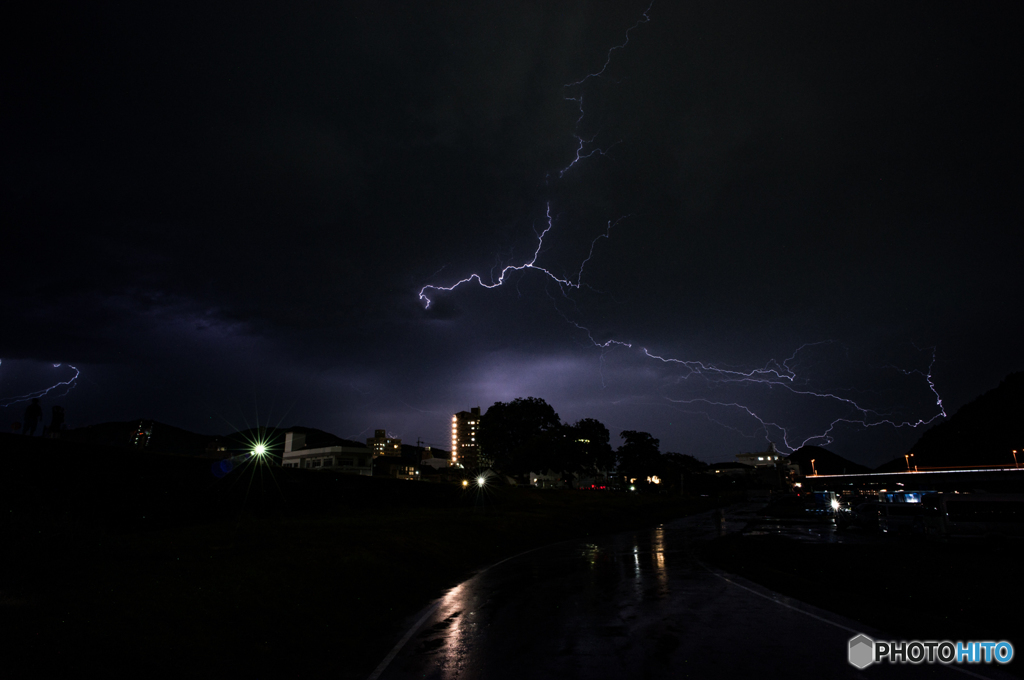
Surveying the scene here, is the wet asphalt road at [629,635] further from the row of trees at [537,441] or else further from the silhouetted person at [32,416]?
the row of trees at [537,441]

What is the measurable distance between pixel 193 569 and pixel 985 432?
126117 millimetres

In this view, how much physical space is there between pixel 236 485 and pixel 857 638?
81.3 ft

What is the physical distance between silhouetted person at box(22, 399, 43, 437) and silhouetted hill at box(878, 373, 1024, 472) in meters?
116

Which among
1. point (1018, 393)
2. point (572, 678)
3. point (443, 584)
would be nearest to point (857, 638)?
point (572, 678)

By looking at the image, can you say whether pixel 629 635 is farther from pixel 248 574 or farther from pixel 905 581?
pixel 905 581

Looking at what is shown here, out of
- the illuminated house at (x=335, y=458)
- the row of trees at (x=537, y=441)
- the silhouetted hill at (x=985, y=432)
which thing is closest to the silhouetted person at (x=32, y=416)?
the illuminated house at (x=335, y=458)

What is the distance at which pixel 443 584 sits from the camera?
14922 millimetres

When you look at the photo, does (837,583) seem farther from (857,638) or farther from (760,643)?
(760,643)

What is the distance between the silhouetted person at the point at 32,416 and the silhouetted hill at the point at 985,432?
115550 millimetres

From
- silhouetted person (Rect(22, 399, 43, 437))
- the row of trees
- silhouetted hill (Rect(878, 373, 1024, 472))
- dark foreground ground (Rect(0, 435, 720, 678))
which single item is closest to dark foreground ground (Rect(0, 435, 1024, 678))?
dark foreground ground (Rect(0, 435, 720, 678))

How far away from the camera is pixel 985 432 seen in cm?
9512

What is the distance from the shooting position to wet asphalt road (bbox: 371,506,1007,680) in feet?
21.0

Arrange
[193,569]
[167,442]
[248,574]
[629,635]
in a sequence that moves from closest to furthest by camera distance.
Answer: [629,635] < [193,569] < [248,574] < [167,442]

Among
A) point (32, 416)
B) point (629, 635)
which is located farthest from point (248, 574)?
point (32, 416)
